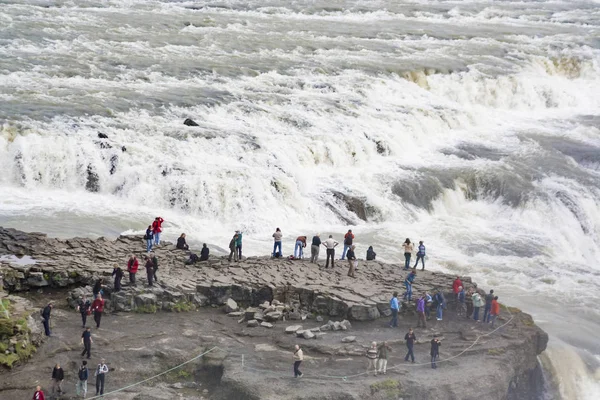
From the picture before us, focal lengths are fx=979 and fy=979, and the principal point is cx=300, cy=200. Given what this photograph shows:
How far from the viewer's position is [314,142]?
44.2m

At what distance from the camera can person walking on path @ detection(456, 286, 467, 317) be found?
93.1 feet

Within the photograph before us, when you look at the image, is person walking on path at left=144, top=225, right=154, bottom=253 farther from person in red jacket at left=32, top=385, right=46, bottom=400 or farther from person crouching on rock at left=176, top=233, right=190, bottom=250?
person in red jacket at left=32, top=385, right=46, bottom=400

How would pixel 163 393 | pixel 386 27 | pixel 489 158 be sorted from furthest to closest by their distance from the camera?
pixel 386 27 → pixel 489 158 → pixel 163 393

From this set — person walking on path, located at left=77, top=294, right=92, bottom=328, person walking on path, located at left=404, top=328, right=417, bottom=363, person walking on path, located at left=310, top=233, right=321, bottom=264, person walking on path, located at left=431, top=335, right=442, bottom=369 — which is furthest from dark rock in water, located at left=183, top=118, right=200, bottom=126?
person walking on path, located at left=431, top=335, right=442, bottom=369

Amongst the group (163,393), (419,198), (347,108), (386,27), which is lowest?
(163,393)

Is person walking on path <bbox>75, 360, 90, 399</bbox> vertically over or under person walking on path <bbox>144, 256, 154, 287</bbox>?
under

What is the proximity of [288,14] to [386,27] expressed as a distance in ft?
25.0

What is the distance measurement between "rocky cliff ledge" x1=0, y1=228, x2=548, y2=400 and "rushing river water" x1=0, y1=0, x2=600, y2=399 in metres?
3.08

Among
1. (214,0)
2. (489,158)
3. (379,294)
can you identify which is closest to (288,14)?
(214,0)

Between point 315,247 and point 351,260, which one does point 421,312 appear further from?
point 315,247

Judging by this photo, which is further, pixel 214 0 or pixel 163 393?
pixel 214 0

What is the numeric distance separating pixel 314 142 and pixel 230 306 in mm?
18138

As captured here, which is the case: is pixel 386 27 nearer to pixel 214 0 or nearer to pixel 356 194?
pixel 214 0

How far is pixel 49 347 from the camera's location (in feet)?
Result: 77.7
